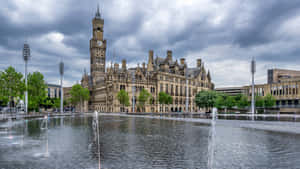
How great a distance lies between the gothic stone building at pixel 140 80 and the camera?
92.4 m

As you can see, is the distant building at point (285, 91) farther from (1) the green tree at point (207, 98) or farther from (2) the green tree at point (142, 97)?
(2) the green tree at point (142, 97)

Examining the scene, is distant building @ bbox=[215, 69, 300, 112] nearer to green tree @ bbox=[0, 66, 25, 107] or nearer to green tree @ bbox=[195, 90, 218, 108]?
green tree @ bbox=[195, 90, 218, 108]

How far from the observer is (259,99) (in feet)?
319

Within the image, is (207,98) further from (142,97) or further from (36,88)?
(36,88)

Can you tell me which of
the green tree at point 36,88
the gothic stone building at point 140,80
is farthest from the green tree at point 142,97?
the green tree at point 36,88

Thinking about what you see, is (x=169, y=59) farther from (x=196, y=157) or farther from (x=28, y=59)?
(x=196, y=157)

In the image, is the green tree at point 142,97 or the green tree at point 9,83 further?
the green tree at point 142,97

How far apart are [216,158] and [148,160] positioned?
12.4 feet

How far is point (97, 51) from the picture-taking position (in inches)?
5103

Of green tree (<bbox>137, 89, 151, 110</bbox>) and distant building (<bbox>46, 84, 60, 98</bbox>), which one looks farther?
distant building (<bbox>46, 84, 60, 98</bbox>)

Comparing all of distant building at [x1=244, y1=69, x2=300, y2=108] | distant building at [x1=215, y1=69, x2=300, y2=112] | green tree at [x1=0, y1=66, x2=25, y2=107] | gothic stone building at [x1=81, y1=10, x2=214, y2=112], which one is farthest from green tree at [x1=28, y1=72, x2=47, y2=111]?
distant building at [x1=244, y1=69, x2=300, y2=108]

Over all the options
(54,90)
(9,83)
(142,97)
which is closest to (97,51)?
(142,97)

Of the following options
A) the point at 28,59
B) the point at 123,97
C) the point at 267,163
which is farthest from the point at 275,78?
the point at 267,163

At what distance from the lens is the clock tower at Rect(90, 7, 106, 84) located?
12675 cm
